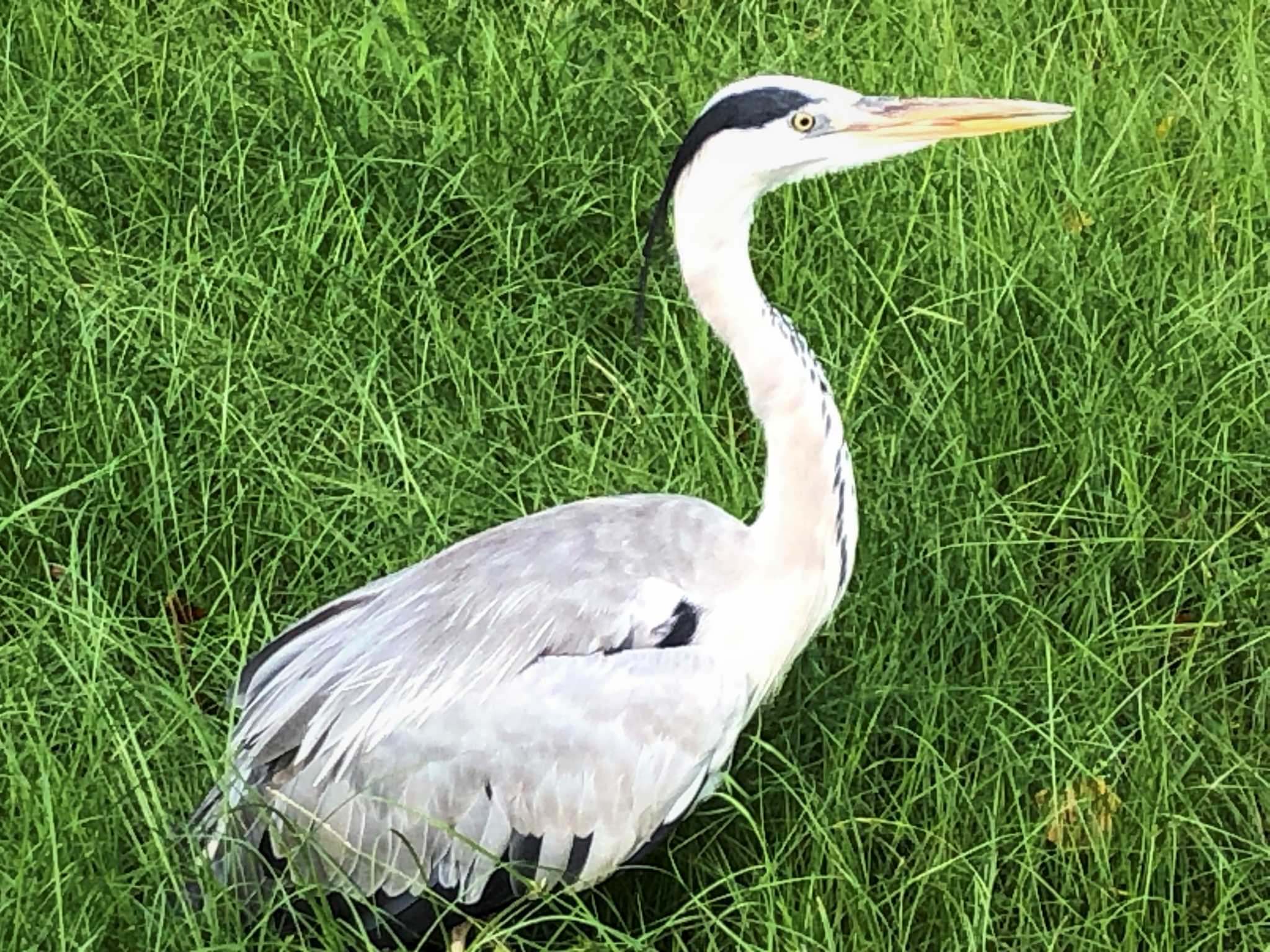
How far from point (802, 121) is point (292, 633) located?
961 millimetres

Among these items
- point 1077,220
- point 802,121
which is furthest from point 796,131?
point 1077,220

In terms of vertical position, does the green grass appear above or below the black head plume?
below

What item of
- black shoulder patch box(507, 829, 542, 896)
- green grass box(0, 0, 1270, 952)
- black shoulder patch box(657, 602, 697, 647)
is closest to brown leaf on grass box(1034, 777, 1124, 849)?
green grass box(0, 0, 1270, 952)

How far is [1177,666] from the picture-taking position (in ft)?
8.44

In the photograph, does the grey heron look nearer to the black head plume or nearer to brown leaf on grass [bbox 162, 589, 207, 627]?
the black head plume

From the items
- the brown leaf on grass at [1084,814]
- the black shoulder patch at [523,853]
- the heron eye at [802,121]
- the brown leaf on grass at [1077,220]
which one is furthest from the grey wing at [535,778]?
the brown leaf on grass at [1077,220]

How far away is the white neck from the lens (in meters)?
2.27

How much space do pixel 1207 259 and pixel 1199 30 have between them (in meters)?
1.13

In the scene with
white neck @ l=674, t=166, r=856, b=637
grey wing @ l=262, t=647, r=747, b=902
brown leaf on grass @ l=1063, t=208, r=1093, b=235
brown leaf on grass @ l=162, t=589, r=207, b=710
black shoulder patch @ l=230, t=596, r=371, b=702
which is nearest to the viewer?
grey wing @ l=262, t=647, r=747, b=902

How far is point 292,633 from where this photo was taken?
2.41 meters

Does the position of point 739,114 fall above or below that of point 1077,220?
above

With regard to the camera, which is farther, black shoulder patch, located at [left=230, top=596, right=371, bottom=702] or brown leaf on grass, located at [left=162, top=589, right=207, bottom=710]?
brown leaf on grass, located at [left=162, top=589, right=207, bottom=710]

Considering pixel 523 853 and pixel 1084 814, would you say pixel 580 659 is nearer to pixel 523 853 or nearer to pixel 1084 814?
pixel 523 853

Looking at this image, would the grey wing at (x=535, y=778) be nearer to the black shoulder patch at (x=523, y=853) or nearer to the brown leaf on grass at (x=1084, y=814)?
the black shoulder patch at (x=523, y=853)
